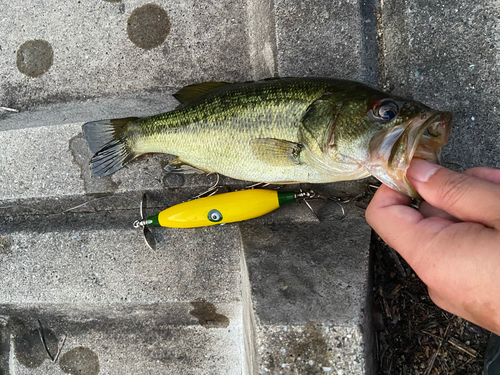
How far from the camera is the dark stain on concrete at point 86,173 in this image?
273 cm

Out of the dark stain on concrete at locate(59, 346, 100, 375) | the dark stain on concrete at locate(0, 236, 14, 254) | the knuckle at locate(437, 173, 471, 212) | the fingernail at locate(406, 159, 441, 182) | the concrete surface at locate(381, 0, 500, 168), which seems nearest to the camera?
the knuckle at locate(437, 173, 471, 212)

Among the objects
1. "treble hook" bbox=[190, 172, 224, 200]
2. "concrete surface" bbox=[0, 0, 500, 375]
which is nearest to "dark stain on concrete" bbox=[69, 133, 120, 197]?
"concrete surface" bbox=[0, 0, 500, 375]

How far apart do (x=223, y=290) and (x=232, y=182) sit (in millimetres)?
858

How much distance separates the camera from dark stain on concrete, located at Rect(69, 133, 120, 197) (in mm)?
2734

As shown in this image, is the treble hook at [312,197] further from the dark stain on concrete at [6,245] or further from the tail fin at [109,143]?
the dark stain on concrete at [6,245]

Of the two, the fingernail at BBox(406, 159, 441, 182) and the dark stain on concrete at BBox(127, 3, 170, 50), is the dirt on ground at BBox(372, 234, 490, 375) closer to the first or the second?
the fingernail at BBox(406, 159, 441, 182)

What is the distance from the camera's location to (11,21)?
305 centimetres

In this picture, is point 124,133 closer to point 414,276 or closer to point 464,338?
point 414,276

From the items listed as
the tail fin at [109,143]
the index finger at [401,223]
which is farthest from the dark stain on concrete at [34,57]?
the index finger at [401,223]

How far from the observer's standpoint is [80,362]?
118 inches

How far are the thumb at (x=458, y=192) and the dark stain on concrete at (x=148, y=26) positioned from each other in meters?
2.37

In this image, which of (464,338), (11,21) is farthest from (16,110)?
(464,338)

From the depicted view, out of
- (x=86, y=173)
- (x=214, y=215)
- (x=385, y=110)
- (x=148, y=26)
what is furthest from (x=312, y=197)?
(x=148, y=26)

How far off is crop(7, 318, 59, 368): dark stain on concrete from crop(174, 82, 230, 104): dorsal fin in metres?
2.55
